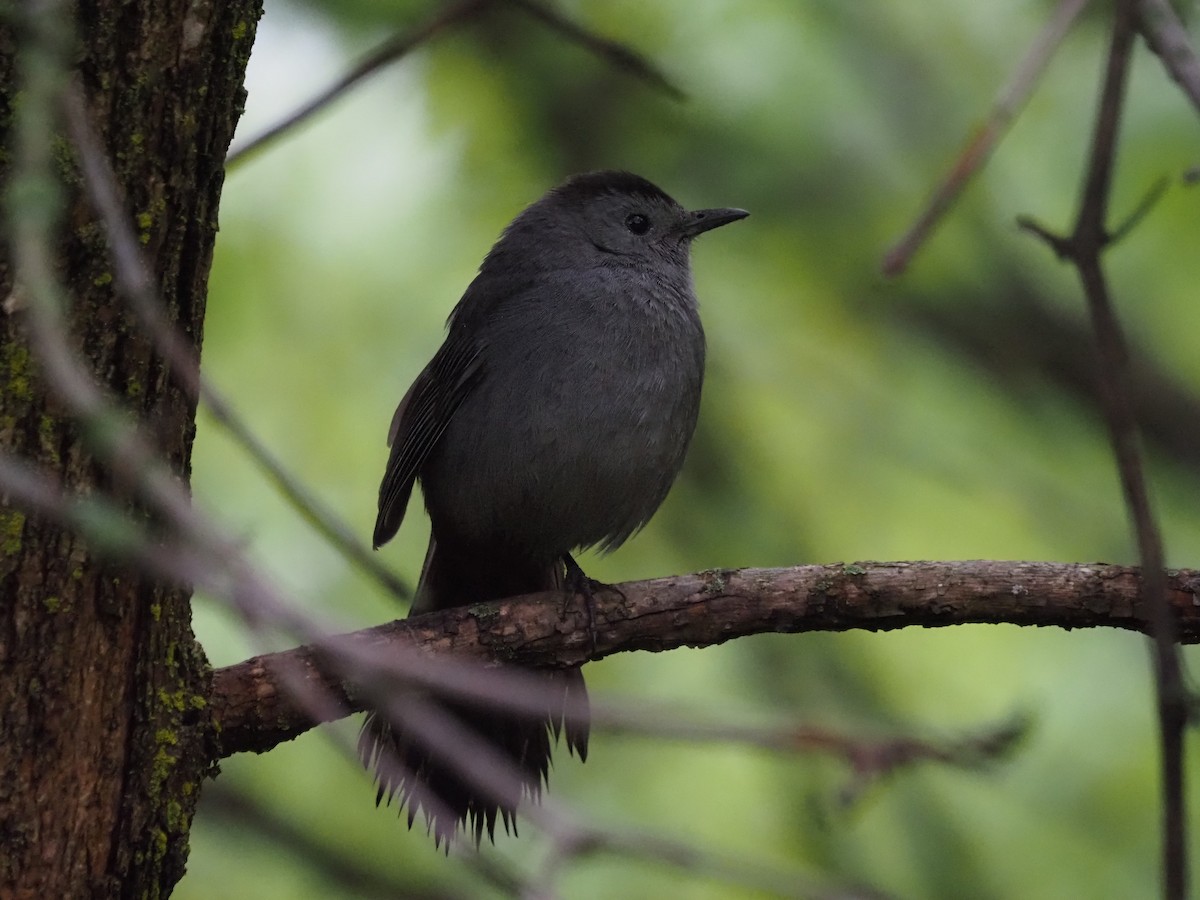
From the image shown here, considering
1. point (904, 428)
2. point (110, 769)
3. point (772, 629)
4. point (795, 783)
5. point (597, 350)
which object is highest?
point (904, 428)

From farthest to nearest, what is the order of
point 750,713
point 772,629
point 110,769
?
point 750,713 → point 772,629 → point 110,769

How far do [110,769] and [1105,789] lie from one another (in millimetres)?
5472

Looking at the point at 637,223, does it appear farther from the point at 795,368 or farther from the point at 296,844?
the point at 296,844

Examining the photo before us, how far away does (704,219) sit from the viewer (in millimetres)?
5789

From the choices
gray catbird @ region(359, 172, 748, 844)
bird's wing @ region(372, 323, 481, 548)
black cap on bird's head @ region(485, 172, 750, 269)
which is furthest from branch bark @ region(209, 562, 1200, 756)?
black cap on bird's head @ region(485, 172, 750, 269)

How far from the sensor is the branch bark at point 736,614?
3.45 m

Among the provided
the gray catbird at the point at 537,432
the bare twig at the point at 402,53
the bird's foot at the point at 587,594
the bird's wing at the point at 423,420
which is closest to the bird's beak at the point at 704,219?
the gray catbird at the point at 537,432

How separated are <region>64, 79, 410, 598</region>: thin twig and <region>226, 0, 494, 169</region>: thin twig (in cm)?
57

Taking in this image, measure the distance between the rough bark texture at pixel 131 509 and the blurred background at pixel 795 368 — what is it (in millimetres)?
3588

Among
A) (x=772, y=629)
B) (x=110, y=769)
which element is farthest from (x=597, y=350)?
(x=110, y=769)

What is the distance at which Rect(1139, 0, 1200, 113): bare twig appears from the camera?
272 centimetres

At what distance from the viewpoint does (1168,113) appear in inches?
280

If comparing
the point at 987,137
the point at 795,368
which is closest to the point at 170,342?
the point at 987,137

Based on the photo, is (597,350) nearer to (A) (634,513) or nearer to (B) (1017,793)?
(A) (634,513)
